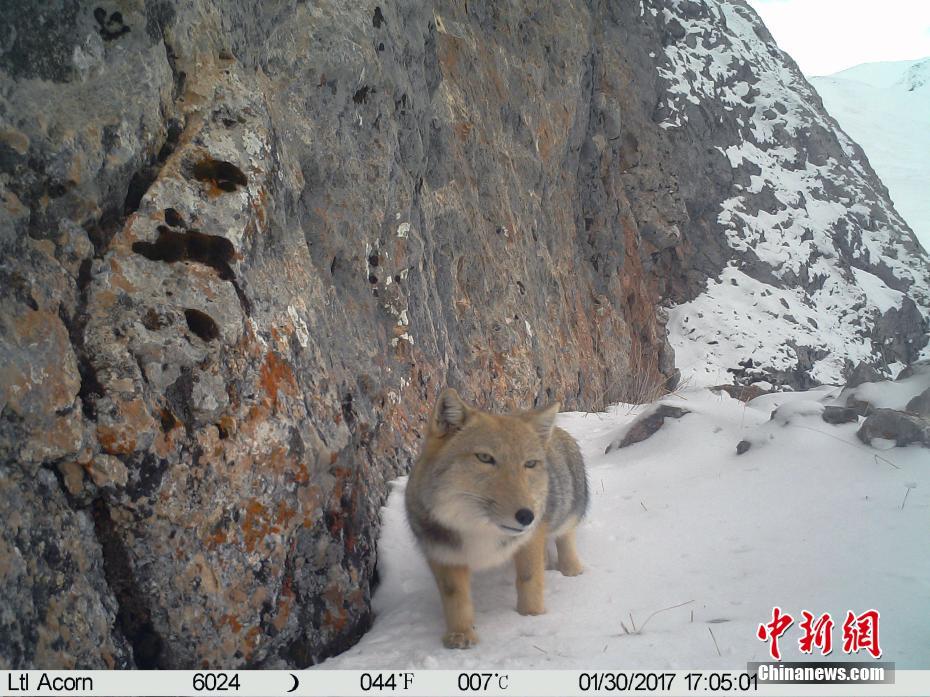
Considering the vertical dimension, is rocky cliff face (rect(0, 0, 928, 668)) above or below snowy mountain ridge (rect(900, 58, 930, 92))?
below

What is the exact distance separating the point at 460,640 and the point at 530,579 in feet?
1.74

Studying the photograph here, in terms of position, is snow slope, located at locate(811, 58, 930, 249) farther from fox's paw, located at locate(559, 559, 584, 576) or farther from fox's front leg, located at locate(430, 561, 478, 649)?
fox's front leg, located at locate(430, 561, 478, 649)

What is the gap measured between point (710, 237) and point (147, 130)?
19.5m

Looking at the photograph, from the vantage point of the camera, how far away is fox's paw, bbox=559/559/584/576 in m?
4.01

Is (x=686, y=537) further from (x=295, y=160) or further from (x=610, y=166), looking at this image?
(x=610, y=166)

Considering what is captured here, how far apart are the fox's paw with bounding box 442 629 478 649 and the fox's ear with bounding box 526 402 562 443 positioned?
4.00 feet

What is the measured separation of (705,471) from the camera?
5.12 m

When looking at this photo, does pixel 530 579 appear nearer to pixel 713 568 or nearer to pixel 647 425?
pixel 713 568

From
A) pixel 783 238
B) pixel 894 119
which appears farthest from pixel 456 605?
pixel 894 119

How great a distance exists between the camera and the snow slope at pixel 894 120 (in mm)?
38875

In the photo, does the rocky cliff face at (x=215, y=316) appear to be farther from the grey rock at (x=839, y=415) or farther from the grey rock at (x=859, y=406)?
the grey rock at (x=859, y=406)

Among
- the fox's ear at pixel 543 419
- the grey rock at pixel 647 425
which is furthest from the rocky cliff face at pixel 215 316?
the grey rock at pixel 647 425

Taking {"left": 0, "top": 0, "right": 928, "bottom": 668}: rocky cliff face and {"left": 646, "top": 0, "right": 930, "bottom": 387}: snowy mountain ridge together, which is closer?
{"left": 0, "top": 0, "right": 928, "bottom": 668}: rocky cliff face

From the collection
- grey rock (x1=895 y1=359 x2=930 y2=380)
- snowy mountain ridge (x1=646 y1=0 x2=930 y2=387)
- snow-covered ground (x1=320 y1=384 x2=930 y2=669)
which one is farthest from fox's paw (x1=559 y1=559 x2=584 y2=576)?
snowy mountain ridge (x1=646 y1=0 x2=930 y2=387)
